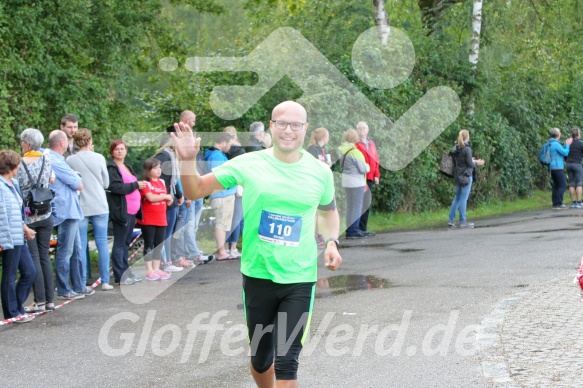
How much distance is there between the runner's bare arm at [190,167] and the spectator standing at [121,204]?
6.63 meters

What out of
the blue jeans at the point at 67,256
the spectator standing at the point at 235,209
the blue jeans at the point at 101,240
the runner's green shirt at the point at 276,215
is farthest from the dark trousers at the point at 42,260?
the runner's green shirt at the point at 276,215

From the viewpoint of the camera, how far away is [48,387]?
7332mm

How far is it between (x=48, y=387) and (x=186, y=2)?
45.5 ft

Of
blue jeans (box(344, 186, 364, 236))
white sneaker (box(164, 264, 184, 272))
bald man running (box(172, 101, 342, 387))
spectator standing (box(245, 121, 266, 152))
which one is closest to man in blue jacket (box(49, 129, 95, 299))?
white sneaker (box(164, 264, 184, 272))

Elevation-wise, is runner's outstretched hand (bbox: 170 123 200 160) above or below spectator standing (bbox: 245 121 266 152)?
above

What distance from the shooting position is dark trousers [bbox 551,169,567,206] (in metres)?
24.3

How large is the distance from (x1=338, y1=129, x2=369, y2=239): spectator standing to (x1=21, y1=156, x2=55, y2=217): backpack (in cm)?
740

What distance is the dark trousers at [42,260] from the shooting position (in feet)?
34.9

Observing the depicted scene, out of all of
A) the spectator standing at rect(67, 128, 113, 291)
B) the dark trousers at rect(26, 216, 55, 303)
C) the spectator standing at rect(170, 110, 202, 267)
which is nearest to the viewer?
the dark trousers at rect(26, 216, 55, 303)

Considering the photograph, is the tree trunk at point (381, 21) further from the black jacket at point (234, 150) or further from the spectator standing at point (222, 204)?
the spectator standing at point (222, 204)

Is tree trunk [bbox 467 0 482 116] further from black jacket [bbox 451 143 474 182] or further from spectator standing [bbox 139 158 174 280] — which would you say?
spectator standing [bbox 139 158 174 280]

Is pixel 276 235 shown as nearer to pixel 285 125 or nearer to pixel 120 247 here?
pixel 285 125

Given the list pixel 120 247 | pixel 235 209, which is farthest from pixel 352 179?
pixel 120 247

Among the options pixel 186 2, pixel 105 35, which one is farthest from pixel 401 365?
pixel 186 2
